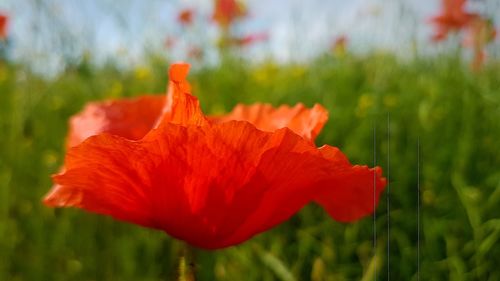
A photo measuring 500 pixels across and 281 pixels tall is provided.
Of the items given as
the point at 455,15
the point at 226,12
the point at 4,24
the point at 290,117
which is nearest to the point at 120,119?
the point at 290,117

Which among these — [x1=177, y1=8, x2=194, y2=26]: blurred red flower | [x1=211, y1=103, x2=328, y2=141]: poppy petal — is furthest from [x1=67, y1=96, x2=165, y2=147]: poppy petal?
[x1=177, y1=8, x2=194, y2=26]: blurred red flower

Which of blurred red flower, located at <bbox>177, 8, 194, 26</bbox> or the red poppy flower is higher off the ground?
blurred red flower, located at <bbox>177, 8, 194, 26</bbox>

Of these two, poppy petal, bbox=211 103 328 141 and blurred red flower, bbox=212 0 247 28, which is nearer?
poppy petal, bbox=211 103 328 141

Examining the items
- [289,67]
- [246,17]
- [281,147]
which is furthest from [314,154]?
[246,17]

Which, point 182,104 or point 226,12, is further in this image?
point 226,12

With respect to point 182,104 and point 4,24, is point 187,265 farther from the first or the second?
point 4,24

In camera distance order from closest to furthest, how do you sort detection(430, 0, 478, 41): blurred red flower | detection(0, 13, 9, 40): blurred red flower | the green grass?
the green grass → detection(430, 0, 478, 41): blurred red flower → detection(0, 13, 9, 40): blurred red flower

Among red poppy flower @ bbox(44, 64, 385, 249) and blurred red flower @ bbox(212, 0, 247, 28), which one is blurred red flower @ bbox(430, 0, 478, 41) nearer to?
blurred red flower @ bbox(212, 0, 247, 28)

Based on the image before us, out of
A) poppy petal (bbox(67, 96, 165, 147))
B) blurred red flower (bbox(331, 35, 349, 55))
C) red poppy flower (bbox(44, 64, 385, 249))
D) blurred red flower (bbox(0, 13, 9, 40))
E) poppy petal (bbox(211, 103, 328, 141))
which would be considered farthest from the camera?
blurred red flower (bbox(331, 35, 349, 55))
